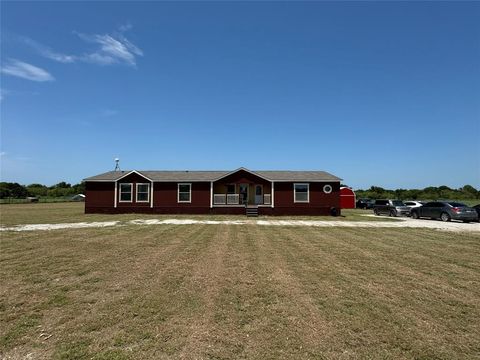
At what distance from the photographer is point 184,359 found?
3.70 metres

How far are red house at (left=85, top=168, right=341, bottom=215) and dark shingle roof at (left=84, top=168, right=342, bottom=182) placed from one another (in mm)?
91

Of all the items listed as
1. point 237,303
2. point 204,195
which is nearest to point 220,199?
point 204,195

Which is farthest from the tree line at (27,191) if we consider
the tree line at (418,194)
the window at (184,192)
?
the tree line at (418,194)

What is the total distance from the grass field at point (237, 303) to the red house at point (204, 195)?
697 inches

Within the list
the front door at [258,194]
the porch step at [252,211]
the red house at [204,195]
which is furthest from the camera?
the front door at [258,194]

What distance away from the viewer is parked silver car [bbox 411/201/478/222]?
2208cm

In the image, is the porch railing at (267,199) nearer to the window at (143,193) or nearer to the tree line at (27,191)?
the window at (143,193)

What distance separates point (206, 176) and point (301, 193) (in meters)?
9.15

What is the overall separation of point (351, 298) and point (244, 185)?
79.8 feet

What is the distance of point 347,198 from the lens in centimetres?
4294

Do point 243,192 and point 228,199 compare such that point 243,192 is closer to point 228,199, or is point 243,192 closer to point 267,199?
point 228,199

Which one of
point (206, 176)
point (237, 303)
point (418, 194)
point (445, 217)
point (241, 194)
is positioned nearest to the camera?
point (237, 303)

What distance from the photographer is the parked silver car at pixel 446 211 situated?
2208cm

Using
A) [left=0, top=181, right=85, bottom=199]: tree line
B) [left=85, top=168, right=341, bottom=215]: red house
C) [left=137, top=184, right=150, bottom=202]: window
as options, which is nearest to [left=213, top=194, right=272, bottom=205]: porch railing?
[left=85, top=168, right=341, bottom=215]: red house
